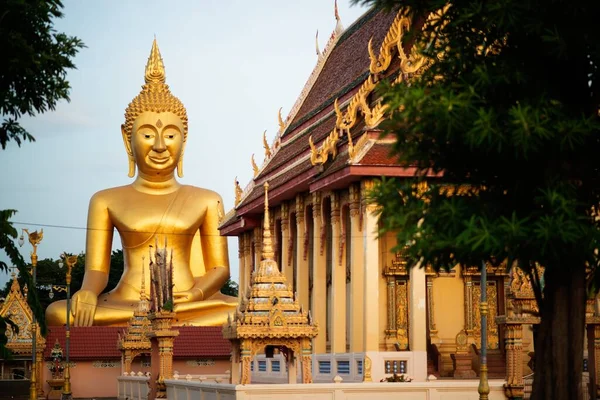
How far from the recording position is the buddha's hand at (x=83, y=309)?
39.8m

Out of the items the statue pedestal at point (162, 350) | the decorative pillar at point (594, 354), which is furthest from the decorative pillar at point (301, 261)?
the decorative pillar at point (594, 354)

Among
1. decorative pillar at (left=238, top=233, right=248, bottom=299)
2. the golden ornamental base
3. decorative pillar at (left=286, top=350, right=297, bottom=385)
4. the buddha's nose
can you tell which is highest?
the buddha's nose

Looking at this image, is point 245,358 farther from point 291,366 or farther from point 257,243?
point 257,243

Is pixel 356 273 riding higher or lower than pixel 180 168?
lower

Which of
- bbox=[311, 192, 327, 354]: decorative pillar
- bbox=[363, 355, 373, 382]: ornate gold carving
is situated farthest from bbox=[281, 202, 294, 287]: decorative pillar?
bbox=[363, 355, 373, 382]: ornate gold carving

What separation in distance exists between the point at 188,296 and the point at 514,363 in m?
20.1

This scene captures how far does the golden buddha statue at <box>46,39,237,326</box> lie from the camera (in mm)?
42562

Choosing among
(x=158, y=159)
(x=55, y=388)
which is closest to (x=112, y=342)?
(x=55, y=388)

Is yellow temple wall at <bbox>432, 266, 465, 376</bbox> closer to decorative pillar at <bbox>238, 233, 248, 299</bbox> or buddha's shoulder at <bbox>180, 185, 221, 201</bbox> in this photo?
decorative pillar at <bbox>238, 233, 248, 299</bbox>

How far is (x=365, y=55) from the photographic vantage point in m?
31.8

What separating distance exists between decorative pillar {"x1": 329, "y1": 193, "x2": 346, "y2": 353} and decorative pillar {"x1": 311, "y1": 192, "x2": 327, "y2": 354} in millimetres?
1207

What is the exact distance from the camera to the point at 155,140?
43.9 metres

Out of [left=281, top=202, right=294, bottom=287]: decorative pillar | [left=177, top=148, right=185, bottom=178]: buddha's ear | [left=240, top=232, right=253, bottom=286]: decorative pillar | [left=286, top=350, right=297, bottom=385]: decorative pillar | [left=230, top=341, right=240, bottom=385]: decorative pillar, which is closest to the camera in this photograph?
[left=230, top=341, right=240, bottom=385]: decorative pillar

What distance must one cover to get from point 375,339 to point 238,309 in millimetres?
4756
